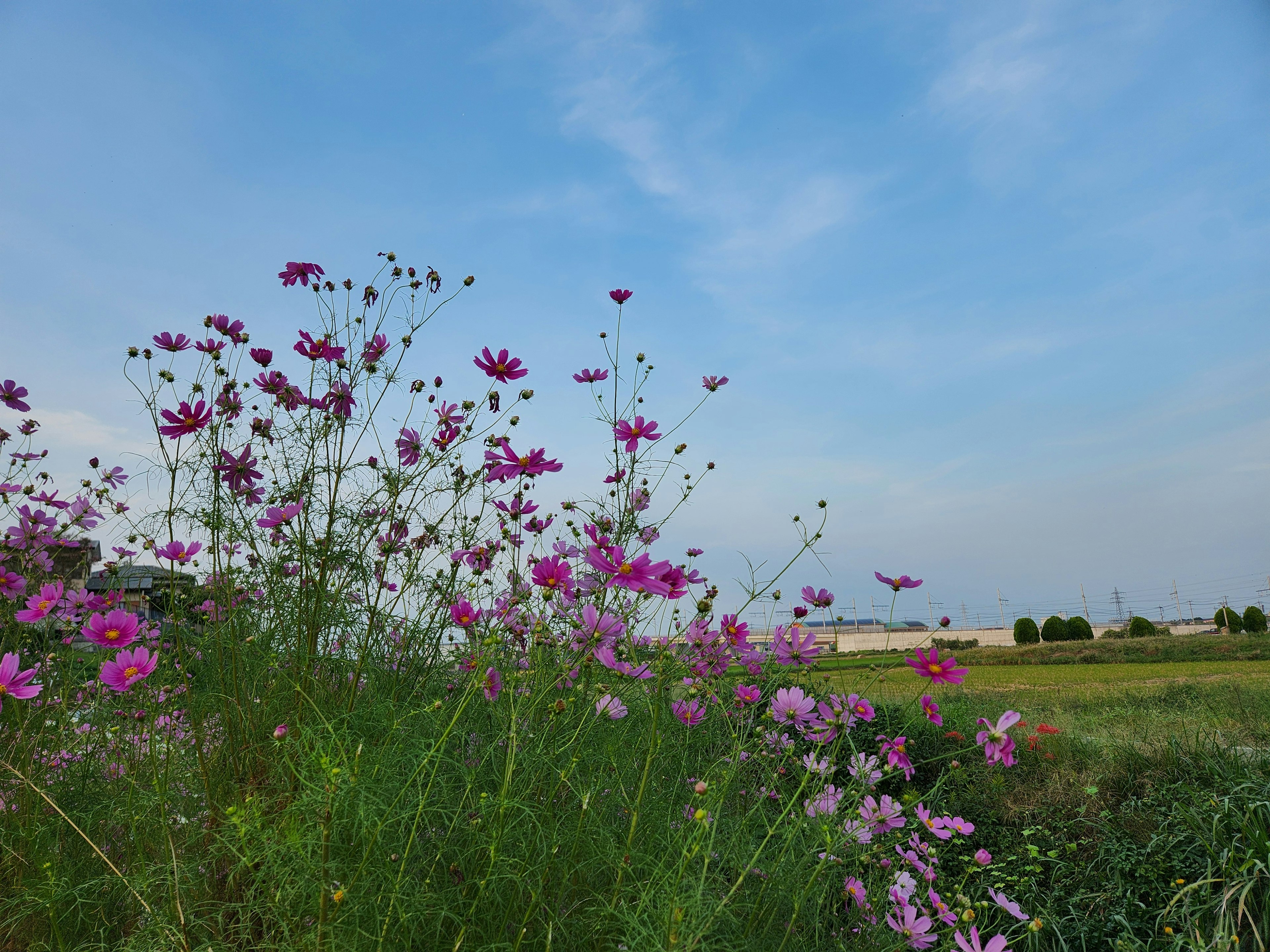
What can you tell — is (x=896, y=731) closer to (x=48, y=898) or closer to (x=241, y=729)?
(x=241, y=729)

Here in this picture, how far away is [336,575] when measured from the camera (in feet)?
7.59

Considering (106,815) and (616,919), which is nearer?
(616,919)

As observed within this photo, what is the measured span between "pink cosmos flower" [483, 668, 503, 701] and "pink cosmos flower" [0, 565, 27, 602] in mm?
1625

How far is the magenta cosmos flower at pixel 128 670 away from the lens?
5.14 ft

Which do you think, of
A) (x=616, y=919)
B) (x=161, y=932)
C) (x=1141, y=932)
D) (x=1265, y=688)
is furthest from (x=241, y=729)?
(x=1265, y=688)

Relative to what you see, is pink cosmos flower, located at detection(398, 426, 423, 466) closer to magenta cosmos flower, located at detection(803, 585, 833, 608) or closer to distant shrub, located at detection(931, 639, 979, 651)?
magenta cosmos flower, located at detection(803, 585, 833, 608)

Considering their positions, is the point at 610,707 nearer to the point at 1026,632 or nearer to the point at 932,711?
the point at 932,711

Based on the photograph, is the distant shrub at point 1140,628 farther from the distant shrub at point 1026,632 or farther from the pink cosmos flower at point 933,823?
the pink cosmos flower at point 933,823

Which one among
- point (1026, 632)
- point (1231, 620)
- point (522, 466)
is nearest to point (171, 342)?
point (522, 466)

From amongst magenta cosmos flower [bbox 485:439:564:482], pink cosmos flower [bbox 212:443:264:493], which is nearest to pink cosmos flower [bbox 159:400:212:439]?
pink cosmos flower [bbox 212:443:264:493]

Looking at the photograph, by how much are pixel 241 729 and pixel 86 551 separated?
4.67 feet

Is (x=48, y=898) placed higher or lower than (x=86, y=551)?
lower

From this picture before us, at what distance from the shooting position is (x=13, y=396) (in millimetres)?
2625

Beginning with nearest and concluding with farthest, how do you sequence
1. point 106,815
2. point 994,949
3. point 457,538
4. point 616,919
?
1. point 616,919
2. point 994,949
3. point 106,815
4. point 457,538
